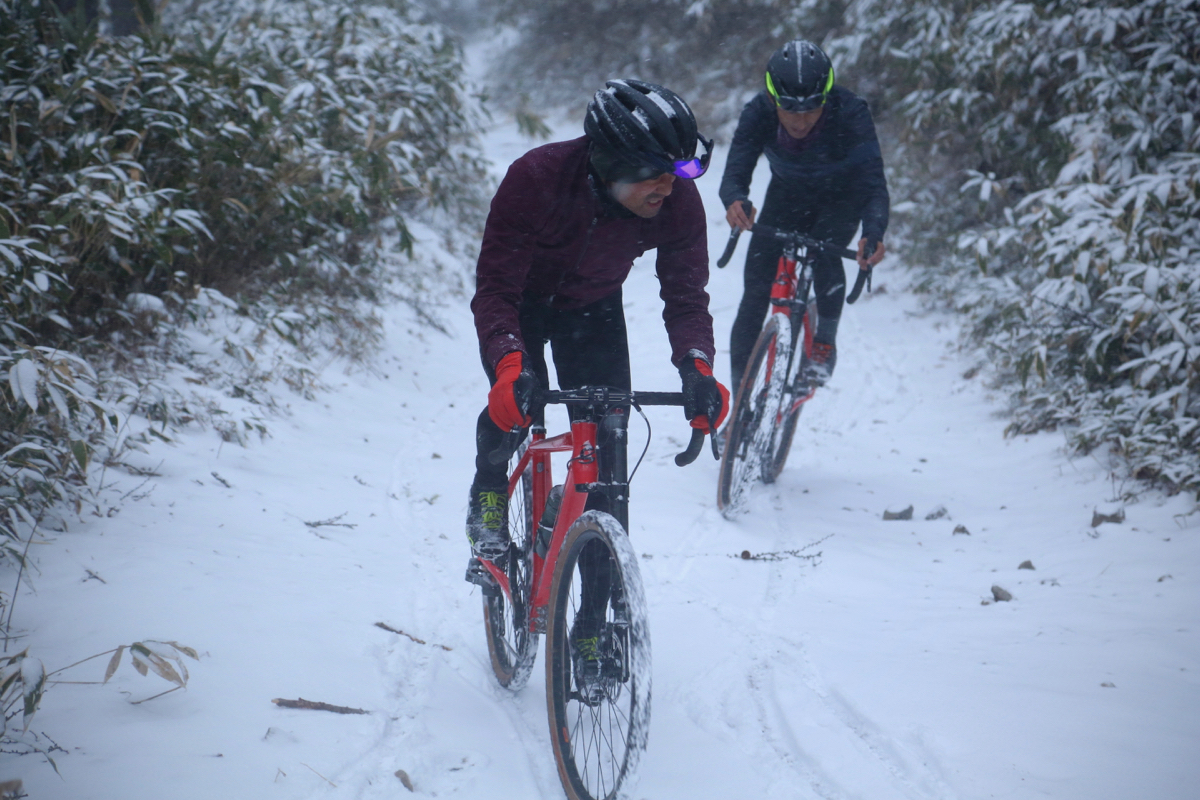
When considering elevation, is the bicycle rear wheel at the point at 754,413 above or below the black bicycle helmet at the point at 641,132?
below

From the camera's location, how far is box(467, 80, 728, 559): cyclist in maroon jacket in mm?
1976

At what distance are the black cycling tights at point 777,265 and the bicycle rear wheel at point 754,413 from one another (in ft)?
0.85

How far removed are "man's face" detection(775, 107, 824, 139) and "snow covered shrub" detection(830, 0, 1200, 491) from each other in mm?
1994

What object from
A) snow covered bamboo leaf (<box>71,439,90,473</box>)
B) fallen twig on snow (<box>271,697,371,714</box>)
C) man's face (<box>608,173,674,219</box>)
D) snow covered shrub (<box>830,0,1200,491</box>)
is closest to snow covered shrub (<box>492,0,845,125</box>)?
snow covered shrub (<box>830,0,1200,491</box>)

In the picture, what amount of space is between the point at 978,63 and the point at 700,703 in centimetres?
656

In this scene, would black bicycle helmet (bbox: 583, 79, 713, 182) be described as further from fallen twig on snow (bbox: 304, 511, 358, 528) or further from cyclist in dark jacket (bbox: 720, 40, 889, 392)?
fallen twig on snow (bbox: 304, 511, 358, 528)

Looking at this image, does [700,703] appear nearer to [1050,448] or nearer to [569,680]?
[569,680]

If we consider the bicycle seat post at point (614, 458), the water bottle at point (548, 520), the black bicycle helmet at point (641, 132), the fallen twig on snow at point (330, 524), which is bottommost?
the fallen twig on snow at point (330, 524)

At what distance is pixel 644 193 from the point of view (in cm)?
210

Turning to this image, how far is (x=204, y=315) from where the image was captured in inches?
195

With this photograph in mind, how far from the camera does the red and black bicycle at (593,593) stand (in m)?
1.75

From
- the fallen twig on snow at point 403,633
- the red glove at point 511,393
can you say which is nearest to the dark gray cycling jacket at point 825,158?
the red glove at point 511,393

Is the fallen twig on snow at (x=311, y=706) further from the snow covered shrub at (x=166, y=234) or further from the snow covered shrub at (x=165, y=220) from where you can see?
the snow covered shrub at (x=165, y=220)

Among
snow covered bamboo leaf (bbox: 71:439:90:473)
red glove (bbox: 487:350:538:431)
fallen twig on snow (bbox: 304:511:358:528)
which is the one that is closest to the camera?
red glove (bbox: 487:350:538:431)
